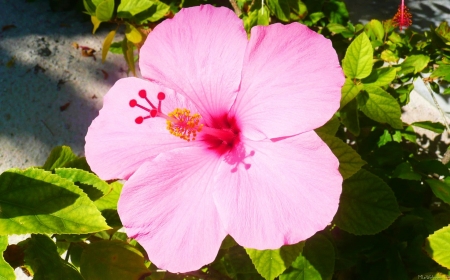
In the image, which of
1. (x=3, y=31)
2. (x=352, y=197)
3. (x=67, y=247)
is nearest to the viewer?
(x=352, y=197)

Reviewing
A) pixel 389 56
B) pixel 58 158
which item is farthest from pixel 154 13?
pixel 389 56

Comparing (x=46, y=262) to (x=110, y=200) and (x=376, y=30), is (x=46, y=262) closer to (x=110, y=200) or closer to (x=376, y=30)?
(x=110, y=200)

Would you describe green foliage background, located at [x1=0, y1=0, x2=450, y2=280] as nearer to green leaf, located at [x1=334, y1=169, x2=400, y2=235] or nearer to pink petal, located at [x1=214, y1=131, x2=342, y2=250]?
green leaf, located at [x1=334, y1=169, x2=400, y2=235]

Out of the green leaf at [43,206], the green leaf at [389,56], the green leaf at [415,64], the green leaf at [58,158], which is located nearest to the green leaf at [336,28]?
the green leaf at [389,56]

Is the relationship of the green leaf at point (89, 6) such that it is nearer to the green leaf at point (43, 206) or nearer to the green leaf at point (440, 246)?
the green leaf at point (43, 206)

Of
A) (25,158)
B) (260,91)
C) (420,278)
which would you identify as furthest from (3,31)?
(420,278)

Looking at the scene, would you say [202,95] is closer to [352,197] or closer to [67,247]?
[352,197]

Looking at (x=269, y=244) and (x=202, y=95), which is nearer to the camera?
(x=269, y=244)
